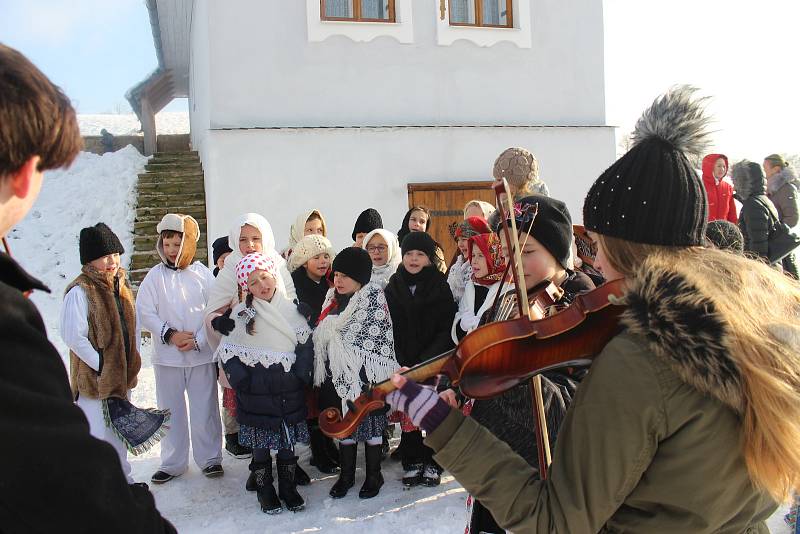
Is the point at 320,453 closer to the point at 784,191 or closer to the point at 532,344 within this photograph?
the point at 532,344

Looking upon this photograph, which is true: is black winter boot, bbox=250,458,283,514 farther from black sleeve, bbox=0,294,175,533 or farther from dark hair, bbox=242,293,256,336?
black sleeve, bbox=0,294,175,533

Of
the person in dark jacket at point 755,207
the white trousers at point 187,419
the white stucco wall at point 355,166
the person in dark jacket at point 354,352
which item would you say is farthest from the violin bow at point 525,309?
the white stucco wall at point 355,166

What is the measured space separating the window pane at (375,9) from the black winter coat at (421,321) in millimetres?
5298

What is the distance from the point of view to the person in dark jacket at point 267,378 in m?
3.73

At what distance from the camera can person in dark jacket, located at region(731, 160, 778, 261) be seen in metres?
5.98

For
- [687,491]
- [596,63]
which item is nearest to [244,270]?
[687,491]

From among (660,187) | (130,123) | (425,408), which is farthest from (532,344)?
(130,123)

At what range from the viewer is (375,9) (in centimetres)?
824

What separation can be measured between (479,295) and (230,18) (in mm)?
5516

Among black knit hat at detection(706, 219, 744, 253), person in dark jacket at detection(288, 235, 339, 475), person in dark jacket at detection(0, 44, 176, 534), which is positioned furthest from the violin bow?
person in dark jacket at detection(288, 235, 339, 475)

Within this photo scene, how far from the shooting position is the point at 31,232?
1102 centimetres

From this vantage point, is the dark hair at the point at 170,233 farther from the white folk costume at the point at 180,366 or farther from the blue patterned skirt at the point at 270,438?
the blue patterned skirt at the point at 270,438

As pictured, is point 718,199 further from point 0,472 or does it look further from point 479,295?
point 0,472

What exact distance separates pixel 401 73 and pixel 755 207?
15.1 ft
